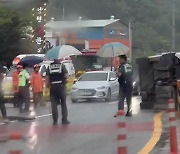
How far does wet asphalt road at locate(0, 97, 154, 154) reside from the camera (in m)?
10.1

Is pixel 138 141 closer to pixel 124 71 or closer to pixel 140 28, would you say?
pixel 124 71

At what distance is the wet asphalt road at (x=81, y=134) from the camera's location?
1013 centimetres

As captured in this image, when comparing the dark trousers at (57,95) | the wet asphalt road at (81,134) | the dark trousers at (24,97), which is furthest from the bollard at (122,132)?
the dark trousers at (24,97)

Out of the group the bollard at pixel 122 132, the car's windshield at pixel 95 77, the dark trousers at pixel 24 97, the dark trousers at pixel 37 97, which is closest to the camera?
the bollard at pixel 122 132

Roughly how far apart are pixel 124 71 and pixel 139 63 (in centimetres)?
352

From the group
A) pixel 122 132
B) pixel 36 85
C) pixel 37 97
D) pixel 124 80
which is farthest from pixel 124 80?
pixel 122 132

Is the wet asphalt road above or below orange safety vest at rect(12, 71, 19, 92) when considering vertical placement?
below

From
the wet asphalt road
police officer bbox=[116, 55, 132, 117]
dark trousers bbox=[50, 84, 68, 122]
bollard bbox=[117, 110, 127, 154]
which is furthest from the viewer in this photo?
police officer bbox=[116, 55, 132, 117]

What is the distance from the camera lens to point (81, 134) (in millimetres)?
12266

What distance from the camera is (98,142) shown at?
10.9 metres

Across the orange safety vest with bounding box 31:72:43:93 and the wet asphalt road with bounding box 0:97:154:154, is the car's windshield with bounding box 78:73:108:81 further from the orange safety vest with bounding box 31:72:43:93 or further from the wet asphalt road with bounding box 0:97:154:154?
the wet asphalt road with bounding box 0:97:154:154

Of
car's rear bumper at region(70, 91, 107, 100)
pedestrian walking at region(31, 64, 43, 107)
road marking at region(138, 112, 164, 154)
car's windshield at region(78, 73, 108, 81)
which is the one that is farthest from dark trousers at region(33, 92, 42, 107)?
road marking at region(138, 112, 164, 154)

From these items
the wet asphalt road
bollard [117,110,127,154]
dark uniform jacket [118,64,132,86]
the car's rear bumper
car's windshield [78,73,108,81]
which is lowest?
the wet asphalt road

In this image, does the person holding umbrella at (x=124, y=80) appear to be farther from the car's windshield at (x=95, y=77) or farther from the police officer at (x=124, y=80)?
the car's windshield at (x=95, y=77)
